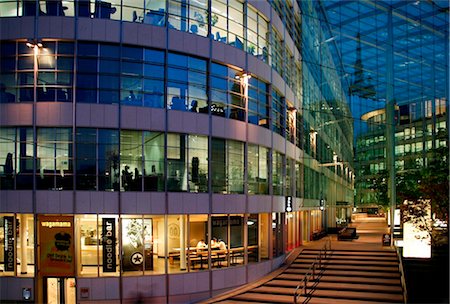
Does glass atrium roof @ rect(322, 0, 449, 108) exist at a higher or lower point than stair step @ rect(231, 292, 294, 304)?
higher

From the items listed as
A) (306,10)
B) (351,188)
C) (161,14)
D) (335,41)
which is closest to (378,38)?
(335,41)

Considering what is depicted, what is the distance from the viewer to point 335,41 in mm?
35281

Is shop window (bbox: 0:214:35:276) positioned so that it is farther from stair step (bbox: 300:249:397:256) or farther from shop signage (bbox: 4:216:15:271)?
stair step (bbox: 300:249:397:256)

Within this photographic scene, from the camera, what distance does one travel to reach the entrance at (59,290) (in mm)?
19984

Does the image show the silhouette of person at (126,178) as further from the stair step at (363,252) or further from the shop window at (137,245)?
the stair step at (363,252)

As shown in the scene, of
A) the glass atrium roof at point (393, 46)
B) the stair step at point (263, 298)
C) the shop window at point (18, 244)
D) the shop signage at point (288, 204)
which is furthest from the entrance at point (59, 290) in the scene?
the glass atrium roof at point (393, 46)

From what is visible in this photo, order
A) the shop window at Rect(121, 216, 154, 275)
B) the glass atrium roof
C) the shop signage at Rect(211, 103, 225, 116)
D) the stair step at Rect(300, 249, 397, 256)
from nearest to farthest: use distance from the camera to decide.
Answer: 1. the shop window at Rect(121, 216, 154, 275)
2. the shop signage at Rect(211, 103, 225, 116)
3. the stair step at Rect(300, 249, 397, 256)
4. the glass atrium roof

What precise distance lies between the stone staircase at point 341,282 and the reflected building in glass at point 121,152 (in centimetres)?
172

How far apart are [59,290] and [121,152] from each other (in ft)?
19.6

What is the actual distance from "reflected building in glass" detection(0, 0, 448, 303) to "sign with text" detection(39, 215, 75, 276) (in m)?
0.04

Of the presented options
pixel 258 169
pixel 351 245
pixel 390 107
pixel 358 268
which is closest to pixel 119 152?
pixel 258 169

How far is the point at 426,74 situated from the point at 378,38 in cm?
418

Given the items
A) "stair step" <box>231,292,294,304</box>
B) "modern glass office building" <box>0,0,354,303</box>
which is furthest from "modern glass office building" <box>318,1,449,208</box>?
"stair step" <box>231,292,294,304</box>

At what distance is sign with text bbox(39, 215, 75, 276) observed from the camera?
779 inches
